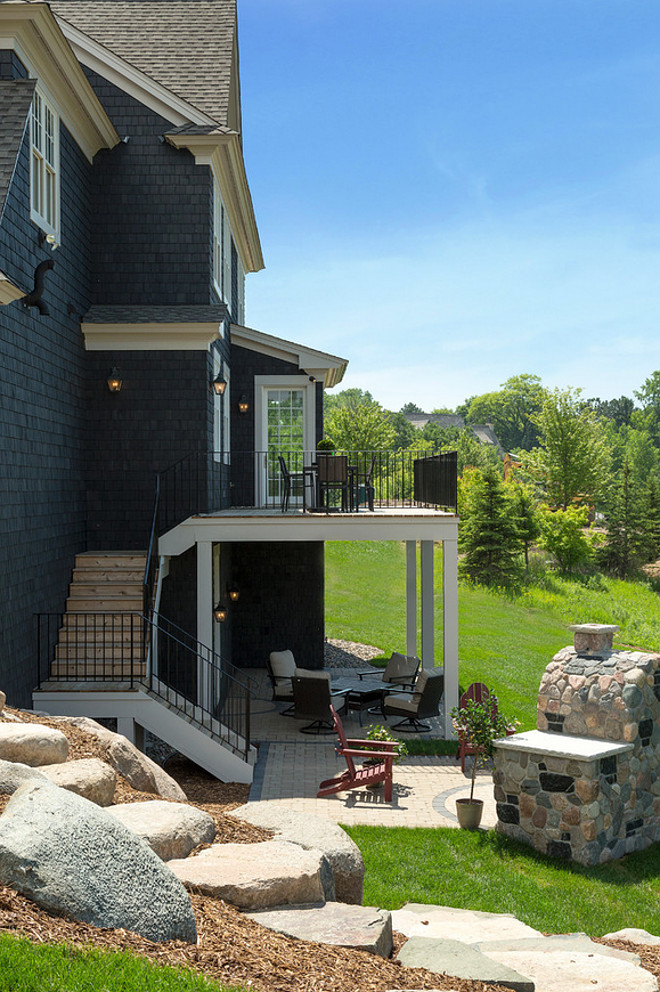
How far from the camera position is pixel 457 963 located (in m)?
4.52

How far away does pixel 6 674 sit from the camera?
10.2 meters

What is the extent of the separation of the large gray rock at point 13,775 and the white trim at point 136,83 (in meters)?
11.9

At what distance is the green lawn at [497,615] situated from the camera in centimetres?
1928

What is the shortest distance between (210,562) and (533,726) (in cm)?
607

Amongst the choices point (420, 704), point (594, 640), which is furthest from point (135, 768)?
point (420, 704)

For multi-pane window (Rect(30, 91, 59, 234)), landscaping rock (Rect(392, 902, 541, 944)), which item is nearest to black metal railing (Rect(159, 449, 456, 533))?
multi-pane window (Rect(30, 91, 59, 234))

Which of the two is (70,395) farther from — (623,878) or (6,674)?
(623,878)

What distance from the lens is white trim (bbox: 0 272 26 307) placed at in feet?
29.4

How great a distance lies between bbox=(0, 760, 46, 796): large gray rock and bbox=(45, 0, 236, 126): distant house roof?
40.2 ft

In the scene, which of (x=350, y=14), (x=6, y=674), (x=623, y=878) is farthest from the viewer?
(x=350, y=14)

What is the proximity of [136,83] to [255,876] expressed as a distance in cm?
1340

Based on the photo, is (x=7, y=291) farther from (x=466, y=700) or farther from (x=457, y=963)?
(x=457, y=963)

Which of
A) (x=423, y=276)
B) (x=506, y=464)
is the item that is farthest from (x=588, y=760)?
(x=423, y=276)

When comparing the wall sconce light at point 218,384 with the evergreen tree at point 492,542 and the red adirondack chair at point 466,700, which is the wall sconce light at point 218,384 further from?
the evergreen tree at point 492,542
